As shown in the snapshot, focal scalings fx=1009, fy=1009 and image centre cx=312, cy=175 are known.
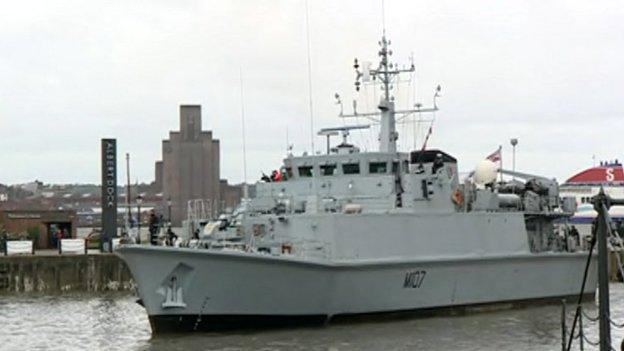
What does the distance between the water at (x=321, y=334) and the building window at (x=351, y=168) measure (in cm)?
374

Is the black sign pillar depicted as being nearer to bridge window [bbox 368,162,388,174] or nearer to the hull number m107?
bridge window [bbox 368,162,388,174]

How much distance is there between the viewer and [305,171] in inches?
A: 965

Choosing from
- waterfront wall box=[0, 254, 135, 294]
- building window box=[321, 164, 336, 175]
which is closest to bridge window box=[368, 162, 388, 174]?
building window box=[321, 164, 336, 175]

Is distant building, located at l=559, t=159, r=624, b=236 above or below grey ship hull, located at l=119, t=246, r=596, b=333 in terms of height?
above

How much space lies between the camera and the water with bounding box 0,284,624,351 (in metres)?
19.7

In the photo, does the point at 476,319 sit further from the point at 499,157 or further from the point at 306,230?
the point at 499,157

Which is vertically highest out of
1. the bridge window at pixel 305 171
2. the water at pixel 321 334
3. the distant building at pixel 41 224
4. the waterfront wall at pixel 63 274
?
the bridge window at pixel 305 171

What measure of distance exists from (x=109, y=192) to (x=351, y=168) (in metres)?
→ 18.4

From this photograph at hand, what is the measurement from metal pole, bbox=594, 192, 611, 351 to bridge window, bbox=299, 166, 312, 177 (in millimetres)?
13108

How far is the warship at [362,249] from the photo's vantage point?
20375 millimetres

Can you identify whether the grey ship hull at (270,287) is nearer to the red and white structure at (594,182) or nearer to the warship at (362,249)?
the warship at (362,249)

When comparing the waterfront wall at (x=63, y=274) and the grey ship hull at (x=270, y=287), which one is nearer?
the grey ship hull at (x=270, y=287)

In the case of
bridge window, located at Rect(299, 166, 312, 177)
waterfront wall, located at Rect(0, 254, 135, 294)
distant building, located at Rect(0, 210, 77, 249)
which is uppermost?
bridge window, located at Rect(299, 166, 312, 177)

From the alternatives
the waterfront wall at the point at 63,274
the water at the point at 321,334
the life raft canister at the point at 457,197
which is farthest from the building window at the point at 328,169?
the waterfront wall at the point at 63,274
